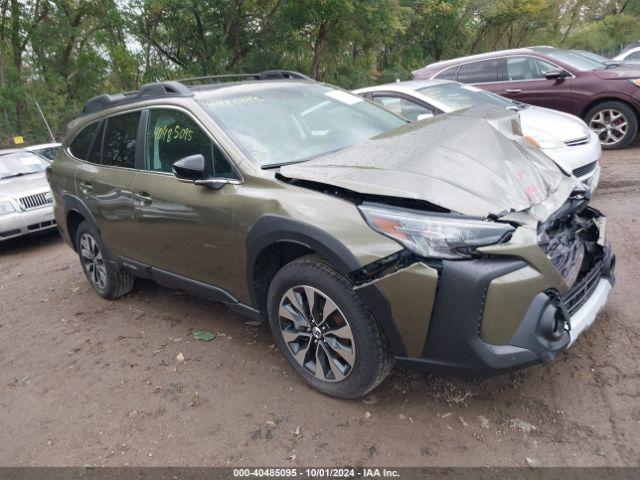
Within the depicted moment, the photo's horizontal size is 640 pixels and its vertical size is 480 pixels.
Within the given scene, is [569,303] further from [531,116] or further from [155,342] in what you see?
[531,116]

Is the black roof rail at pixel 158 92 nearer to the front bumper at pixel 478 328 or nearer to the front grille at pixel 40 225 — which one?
the front bumper at pixel 478 328

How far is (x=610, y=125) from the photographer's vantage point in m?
8.01

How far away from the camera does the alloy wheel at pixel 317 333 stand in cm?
278

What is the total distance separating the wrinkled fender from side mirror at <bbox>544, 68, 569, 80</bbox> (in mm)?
7195

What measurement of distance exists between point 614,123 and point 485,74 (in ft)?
7.51

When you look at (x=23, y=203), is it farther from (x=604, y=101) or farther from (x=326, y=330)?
(x=604, y=101)

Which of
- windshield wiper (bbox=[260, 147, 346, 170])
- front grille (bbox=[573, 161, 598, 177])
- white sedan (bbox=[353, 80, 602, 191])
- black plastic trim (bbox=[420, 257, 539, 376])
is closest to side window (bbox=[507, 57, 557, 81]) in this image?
white sedan (bbox=[353, 80, 602, 191])

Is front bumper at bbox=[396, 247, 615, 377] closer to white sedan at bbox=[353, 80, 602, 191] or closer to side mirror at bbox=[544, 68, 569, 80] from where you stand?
white sedan at bbox=[353, 80, 602, 191]

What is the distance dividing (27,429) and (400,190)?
2.59 m

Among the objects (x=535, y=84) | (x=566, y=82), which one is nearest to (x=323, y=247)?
(x=566, y=82)

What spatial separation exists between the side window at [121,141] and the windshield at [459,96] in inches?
155

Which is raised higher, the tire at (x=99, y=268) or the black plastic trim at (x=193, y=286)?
the black plastic trim at (x=193, y=286)

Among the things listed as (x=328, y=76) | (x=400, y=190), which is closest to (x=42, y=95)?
(x=328, y=76)

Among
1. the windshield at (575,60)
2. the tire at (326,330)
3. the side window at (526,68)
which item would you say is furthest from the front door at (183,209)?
the windshield at (575,60)
